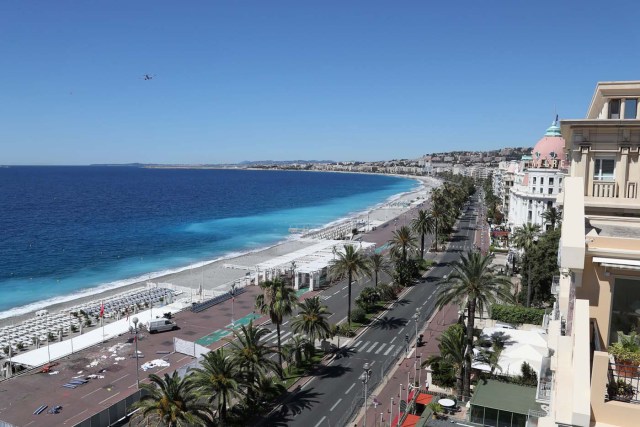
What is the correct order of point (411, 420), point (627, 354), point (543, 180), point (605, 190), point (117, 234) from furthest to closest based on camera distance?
point (117, 234) < point (543, 180) < point (411, 420) < point (605, 190) < point (627, 354)

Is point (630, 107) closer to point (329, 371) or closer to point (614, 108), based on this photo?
point (614, 108)

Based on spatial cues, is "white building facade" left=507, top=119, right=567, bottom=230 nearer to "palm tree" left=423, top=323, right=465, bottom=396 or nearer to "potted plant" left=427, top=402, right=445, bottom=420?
"palm tree" left=423, top=323, right=465, bottom=396

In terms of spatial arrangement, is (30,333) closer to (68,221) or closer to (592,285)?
(592,285)

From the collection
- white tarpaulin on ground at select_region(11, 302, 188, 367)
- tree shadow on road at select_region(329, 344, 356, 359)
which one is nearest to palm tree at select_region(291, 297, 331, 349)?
tree shadow on road at select_region(329, 344, 356, 359)

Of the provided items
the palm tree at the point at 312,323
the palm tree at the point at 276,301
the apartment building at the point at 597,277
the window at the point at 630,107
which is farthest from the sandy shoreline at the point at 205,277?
the apartment building at the point at 597,277

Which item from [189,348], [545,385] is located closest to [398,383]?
[189,348]

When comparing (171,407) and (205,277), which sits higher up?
(171,407)

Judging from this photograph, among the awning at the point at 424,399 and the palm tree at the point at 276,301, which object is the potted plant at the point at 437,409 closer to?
the awning at the point at 424,399

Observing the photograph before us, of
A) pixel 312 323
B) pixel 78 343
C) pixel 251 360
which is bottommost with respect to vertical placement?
pixel 78 343
